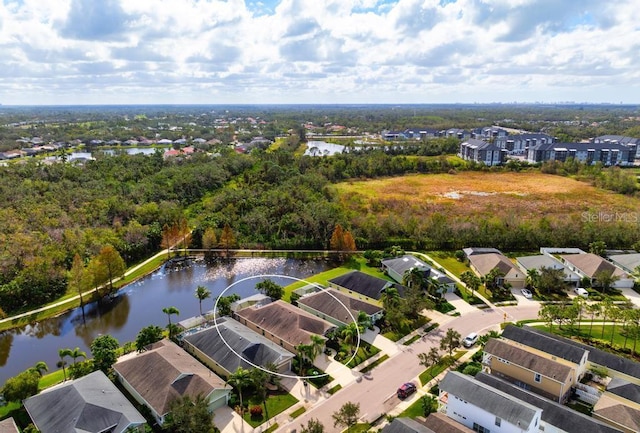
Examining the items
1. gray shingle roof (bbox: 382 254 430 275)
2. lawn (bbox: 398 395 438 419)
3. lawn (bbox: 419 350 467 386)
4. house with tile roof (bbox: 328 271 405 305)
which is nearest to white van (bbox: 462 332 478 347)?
lawn (bbox: 419 350 467 386)

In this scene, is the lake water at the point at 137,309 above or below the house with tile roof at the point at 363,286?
below

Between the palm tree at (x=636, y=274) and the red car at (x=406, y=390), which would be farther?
the palm tree at (x=636, y=274)

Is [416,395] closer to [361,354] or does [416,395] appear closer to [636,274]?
[361,354]

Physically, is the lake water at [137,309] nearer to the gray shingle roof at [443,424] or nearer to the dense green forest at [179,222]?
the dense green forest at [179,222]

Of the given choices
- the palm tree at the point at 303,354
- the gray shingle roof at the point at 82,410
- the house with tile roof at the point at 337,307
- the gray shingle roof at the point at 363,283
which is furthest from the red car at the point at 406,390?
the gray shingle roof at the point at 82,410

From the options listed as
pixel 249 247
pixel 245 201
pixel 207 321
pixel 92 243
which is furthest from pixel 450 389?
pixel 245 201

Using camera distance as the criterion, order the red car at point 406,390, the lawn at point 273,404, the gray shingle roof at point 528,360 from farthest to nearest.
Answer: the red car at point 406,390 → the gray shingle roof at point 528,360 → the lawn at point 273,404

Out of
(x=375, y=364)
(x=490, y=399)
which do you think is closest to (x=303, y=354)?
(x=375, y=364)
